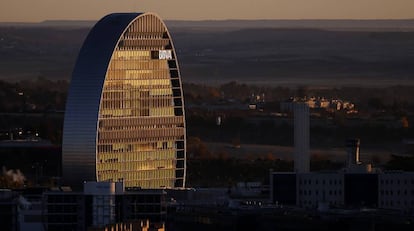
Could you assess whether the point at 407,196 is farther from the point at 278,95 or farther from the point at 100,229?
the point at 278,95

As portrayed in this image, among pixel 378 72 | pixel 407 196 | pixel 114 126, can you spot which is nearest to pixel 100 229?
pixel 407 196

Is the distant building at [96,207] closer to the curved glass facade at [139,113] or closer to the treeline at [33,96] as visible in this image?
the curved glass facade at [139,113]

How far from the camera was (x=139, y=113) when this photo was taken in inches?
3132

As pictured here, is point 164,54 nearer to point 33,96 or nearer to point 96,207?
point 96,207

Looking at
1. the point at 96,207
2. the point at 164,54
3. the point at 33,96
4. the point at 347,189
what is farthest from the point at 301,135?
Answer: the point at 33,96

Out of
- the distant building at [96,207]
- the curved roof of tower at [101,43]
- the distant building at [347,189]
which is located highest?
the curved roof of tower at [101,43]

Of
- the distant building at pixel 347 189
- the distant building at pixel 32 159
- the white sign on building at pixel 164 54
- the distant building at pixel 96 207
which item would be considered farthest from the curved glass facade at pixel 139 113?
the distant building at pixel 96 207

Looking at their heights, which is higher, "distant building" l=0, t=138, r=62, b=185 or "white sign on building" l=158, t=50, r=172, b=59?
"white sign on building" l=158, t=50, r=172, b=59

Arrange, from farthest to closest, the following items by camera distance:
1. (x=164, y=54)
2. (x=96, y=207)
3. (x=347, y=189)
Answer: (x=164, y=54)
(x=347, y=189)
(x=96, y=207)

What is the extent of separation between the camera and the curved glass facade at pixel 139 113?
7650 cm

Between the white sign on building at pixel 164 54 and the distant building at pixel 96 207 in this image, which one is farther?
the white sign on building at pixel 164 54

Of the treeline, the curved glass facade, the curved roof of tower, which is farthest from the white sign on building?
the treeline

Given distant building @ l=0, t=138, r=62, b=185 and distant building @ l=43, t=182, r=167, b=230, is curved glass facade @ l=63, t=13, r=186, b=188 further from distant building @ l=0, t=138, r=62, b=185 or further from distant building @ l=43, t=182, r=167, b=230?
distant building @ l=43, t=182, r=167, b=230

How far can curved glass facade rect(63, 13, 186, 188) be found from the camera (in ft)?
251
